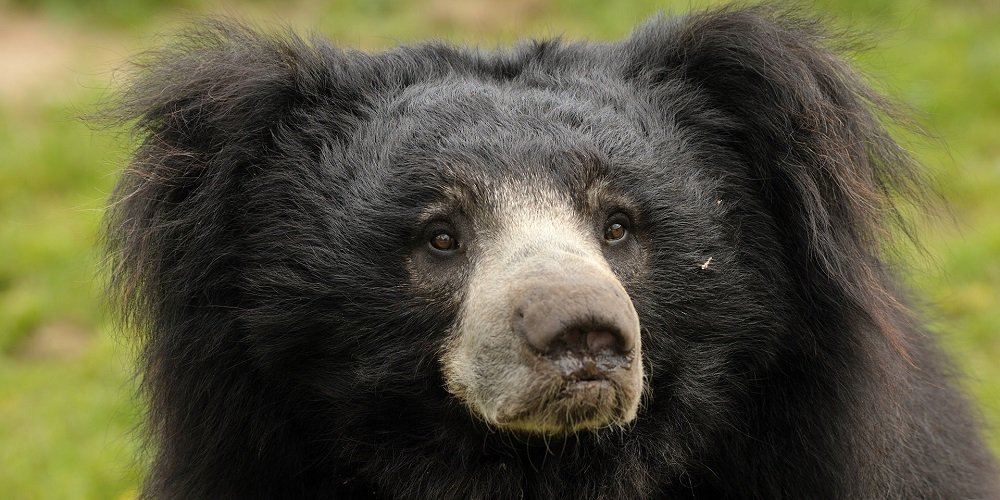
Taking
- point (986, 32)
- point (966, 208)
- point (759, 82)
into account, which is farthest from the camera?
point (986, 32)

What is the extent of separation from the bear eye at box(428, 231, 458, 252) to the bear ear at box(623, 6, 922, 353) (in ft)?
2.86

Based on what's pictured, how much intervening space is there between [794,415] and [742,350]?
0.30 meters

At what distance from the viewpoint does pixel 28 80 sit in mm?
9695

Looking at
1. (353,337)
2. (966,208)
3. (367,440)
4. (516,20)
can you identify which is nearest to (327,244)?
(353,337)

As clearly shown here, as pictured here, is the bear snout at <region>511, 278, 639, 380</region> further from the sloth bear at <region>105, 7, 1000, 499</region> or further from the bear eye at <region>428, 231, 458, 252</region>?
the bear eye at <region>428, 231, 458, 252</region>

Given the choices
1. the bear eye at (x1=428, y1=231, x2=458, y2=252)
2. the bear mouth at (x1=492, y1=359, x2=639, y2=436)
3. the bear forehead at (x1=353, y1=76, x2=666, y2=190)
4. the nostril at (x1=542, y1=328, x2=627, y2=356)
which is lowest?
Result: the bear mouth at (x1=492, y1=359, x2=639, y2=436)

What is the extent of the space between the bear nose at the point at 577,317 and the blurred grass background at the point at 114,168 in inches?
64.2

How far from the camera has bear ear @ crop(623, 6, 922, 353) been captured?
12.8 ft

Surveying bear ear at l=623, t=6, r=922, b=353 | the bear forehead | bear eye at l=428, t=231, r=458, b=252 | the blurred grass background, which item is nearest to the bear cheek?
bear eye at l=428, t=231, r=458, b=252

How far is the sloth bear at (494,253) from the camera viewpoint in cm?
368

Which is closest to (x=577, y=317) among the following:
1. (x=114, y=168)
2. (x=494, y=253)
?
(x=494, y=253)

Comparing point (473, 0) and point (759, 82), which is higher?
point (473, 0)

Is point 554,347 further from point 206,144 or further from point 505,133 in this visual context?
point 206,144

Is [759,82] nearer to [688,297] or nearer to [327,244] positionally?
[688,297]
